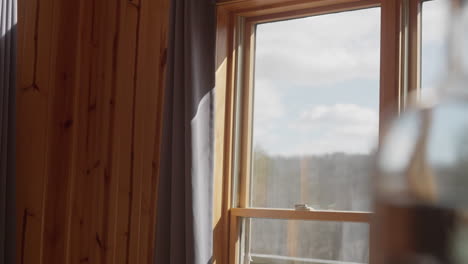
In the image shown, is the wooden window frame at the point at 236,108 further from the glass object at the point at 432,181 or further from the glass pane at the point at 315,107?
the glass object at the point at 432,181

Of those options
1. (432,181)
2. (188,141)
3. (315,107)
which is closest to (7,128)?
(188,141)

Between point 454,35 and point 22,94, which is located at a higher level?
point 22,94

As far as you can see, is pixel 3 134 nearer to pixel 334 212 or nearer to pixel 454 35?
pixel 334 212

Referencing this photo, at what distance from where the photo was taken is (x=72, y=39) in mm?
3473

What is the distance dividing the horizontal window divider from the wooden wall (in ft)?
1.45

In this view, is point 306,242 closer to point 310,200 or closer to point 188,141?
point 310,200

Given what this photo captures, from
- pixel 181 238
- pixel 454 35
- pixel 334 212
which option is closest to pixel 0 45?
pixel 181 238

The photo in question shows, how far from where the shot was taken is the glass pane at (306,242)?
8.87 ft

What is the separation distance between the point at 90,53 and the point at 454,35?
3430mm

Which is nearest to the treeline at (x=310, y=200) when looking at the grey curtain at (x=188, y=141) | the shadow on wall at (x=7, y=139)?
the grey curtain at (x=188, y=141)

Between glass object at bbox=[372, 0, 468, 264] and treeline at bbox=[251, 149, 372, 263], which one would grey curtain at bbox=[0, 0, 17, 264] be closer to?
treeline at bbox=[251, 149, 372, 263]

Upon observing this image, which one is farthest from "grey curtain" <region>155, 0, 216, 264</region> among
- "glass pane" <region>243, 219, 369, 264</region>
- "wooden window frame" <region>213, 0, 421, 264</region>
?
"glass pane" <region>243, 219, 369, 264</region>

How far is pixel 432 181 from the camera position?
12 centimetres

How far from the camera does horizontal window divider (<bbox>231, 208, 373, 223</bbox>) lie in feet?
8.85
